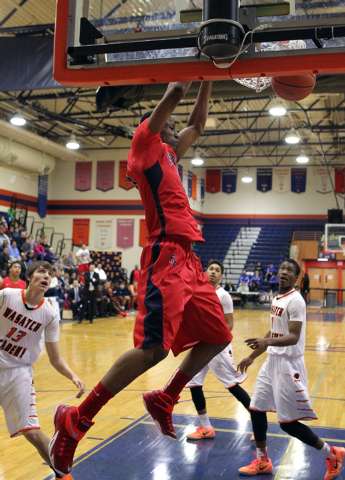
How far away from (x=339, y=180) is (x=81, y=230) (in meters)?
13.7

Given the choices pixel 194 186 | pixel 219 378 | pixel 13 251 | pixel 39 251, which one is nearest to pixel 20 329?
pixel 219 378

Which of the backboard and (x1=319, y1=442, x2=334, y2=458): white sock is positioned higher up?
the backboard

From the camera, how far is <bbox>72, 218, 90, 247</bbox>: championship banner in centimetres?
2498

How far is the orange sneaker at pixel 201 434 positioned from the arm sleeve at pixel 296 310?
58.3 inches

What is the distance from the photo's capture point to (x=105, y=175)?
25109 mm

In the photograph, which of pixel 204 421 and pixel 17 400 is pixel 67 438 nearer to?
pixel 17 400

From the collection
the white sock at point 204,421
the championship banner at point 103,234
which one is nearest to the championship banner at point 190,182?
the championship banner at point 103,234

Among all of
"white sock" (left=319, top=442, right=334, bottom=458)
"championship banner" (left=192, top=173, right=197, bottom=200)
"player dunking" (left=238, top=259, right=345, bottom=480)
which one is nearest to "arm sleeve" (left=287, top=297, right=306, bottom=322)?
"player dunking" (left=238, top=259, right=345, bottom=480)

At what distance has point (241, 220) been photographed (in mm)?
28734

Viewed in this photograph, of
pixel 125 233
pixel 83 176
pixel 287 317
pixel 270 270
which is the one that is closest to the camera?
pixel 287 317

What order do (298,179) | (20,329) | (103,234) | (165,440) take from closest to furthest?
(20,329) → (165,440) → (103,234) → (298,179)

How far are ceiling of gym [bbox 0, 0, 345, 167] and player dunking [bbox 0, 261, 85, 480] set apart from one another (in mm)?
2075

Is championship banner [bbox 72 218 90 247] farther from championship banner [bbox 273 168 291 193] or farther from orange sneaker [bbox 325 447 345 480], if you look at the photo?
orange sneaker [bbox 325 447 345 480]

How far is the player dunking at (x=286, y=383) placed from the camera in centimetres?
384
